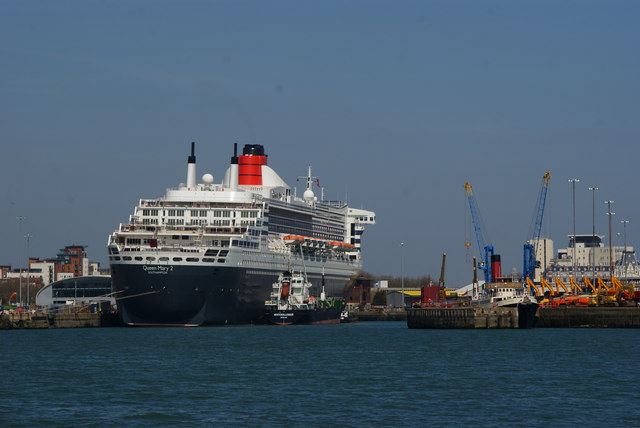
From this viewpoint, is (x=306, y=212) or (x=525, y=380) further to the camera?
(x=306, y=212)

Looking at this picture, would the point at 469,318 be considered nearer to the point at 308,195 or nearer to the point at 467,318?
the point at 467,318

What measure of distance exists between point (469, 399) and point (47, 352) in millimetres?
37523

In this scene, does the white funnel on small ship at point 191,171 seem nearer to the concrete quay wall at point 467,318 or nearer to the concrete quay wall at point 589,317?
the concrete quay wall at point 467,318

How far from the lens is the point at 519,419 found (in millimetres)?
46031

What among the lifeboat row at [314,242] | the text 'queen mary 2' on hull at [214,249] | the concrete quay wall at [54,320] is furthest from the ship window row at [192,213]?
the concrete quay wall at [54,320]

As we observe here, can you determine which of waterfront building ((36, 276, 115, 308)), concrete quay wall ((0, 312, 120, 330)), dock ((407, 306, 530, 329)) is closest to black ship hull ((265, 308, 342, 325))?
dock ((407, 306, 530, 329))

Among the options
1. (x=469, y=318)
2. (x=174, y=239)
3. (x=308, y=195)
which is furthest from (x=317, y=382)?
(x=308, y=195)

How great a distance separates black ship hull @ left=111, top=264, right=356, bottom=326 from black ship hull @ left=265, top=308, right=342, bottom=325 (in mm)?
7410

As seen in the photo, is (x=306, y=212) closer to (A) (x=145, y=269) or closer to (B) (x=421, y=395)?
A: (A) (x=145, y=269)

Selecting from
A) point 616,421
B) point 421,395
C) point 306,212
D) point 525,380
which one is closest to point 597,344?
point 525,380

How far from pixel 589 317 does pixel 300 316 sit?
28.1 metres

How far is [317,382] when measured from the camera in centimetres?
5906

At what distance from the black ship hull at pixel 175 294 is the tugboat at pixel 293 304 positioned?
26.3 ft

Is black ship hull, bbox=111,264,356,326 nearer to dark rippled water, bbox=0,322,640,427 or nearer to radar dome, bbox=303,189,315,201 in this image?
dark rippled water, bbox=0,322,640,427
